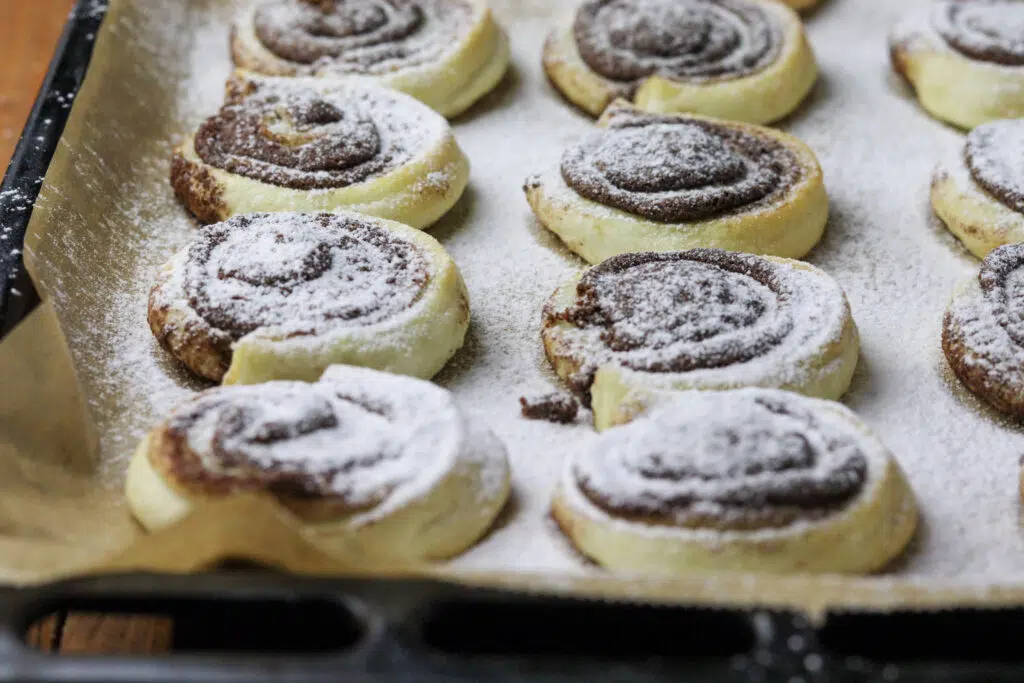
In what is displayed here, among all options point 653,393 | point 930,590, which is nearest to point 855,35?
point 653,393

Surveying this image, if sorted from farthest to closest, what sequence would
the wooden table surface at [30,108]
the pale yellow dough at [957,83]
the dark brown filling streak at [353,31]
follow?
the dark brown filling streak at [353,31] → the pale yellow dough at [957,83] → the wooden table surface at [30,108]

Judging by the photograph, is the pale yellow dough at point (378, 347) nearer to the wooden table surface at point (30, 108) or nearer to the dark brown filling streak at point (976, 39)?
the wooden table surface at point (30, 108)

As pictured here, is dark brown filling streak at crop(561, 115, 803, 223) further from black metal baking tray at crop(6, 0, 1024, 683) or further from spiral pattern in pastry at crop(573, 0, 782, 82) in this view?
black metal baking tray at crop(6, 0, 1024, 683)

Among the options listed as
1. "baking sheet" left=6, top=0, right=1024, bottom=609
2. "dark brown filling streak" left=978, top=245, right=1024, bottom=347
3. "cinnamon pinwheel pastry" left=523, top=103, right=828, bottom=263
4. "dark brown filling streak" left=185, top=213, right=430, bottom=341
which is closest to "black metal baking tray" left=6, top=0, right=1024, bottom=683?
"baking sheet" left=6, top=0, right=1024, bottom=609

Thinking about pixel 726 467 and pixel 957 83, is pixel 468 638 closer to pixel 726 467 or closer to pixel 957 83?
pixel 726 467

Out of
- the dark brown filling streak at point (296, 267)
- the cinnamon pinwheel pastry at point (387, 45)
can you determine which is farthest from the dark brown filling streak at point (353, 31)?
the dark brown filling streak at point (296, 267)

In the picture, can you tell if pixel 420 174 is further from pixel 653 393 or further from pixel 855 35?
pixel 855 35
